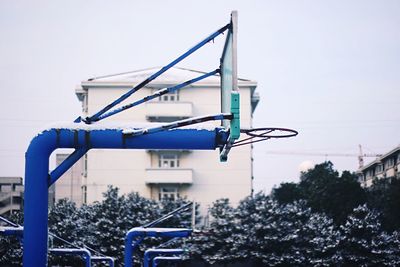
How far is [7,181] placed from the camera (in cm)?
5372

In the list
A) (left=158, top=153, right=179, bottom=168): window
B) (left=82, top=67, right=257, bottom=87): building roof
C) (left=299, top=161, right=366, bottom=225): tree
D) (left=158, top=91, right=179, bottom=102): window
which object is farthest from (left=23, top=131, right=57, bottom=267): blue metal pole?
(left=158, top=91, right=179, bottom=102): window

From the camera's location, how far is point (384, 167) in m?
67.4

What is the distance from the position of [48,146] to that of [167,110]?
36072mm

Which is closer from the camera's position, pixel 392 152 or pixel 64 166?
pixel 64 166

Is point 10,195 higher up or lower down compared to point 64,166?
higher up

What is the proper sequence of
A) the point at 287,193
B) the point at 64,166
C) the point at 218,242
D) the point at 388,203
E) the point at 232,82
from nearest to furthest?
the point at 232,82
the point at 64,166
the point at 218,242
the point at 388,203
the point at 287,193

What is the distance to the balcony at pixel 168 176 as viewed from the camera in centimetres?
4431

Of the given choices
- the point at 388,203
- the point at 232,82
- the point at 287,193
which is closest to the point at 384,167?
the point at 287,193

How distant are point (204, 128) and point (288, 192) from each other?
126 feet

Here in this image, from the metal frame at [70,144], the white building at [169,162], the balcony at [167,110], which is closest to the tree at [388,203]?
the white building at [169,162]

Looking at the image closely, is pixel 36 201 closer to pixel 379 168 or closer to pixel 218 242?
pixel 218 242

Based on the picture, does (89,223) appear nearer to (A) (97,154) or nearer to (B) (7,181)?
(A) (97,154)

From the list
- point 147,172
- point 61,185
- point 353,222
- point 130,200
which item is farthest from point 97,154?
point 61,185

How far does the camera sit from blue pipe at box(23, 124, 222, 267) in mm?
8227
